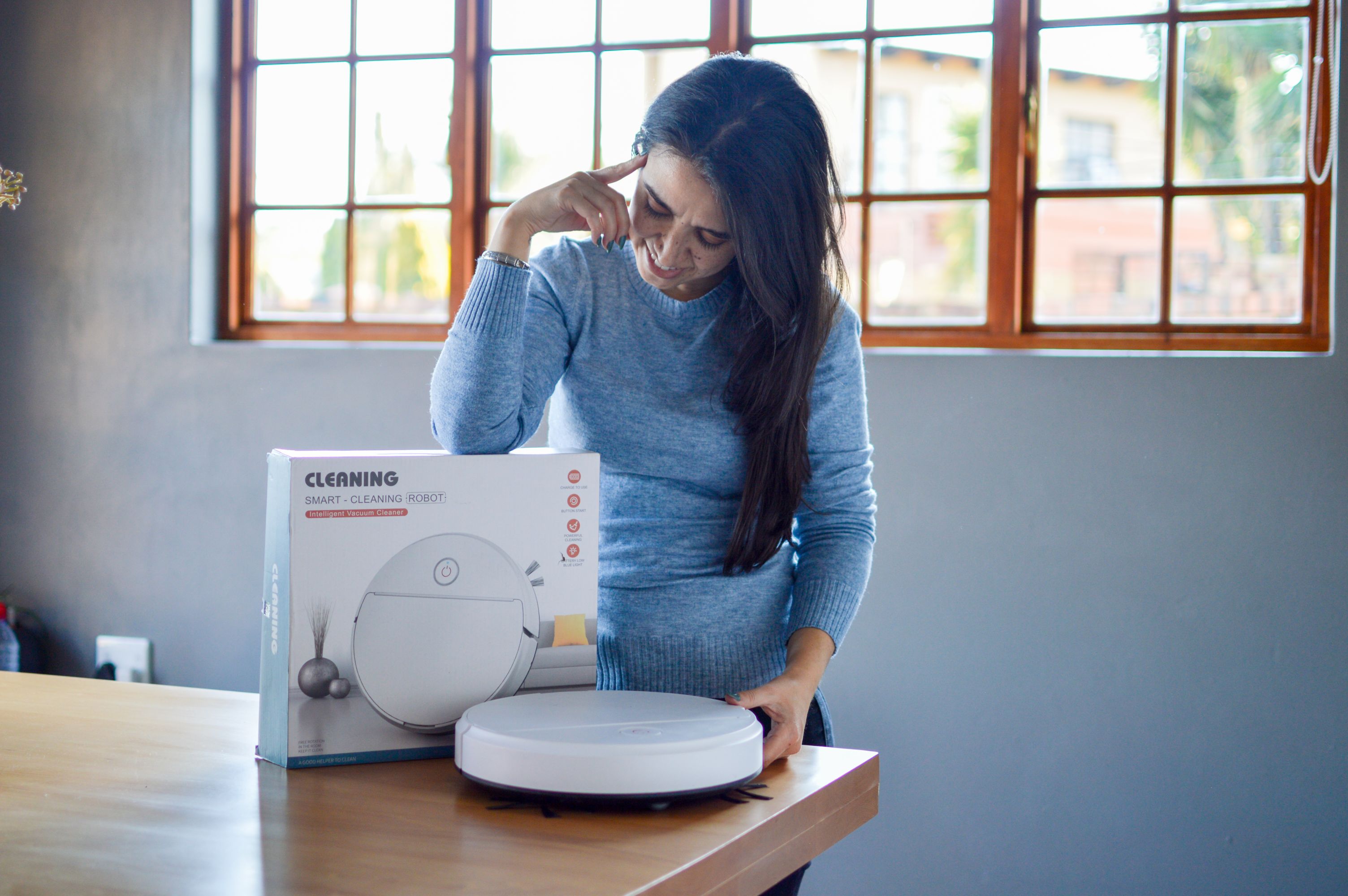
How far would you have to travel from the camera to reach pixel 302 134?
2.65 m

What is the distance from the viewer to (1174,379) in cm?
201

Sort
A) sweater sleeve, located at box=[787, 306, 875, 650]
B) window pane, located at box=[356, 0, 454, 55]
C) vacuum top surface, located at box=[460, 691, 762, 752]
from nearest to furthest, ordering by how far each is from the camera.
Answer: vacuum top surface, located at box=[460, 691, 762, 752] < sweater sleeve, located at box=[787, 306, 875, 650] < window pane, located at box=[356, 0, 454, 55]

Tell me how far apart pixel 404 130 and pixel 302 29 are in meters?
0.35

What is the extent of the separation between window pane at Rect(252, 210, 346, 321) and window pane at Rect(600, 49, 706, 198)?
0.65 metres

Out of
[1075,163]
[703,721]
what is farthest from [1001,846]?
[703,721]

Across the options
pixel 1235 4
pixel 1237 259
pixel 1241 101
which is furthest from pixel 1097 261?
pixel 1235 4

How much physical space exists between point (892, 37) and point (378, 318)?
1.25 meters

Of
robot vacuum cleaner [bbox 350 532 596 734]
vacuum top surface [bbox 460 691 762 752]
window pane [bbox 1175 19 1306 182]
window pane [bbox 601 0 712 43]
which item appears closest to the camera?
vacuum top surface [bbox 460 691 762 752]

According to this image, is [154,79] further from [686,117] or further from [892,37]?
[686,117]

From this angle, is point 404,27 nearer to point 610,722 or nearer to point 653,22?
point 653,22

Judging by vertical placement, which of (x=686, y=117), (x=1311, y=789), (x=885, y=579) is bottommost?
(x=1311, y=789)

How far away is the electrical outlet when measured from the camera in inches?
102

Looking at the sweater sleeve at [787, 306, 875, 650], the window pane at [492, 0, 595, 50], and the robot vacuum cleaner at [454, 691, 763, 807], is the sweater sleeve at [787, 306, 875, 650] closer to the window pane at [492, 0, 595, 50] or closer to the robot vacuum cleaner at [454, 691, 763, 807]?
the robot vacuum cleaner at [454, 691, 763, 807]

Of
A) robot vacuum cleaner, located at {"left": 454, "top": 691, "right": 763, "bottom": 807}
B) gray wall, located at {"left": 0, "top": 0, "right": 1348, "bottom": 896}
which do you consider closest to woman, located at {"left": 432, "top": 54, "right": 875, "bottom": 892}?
robot vacuum cleaner, located at {"left": 454, "top": 691, "right": 763, "bottom": 807}
